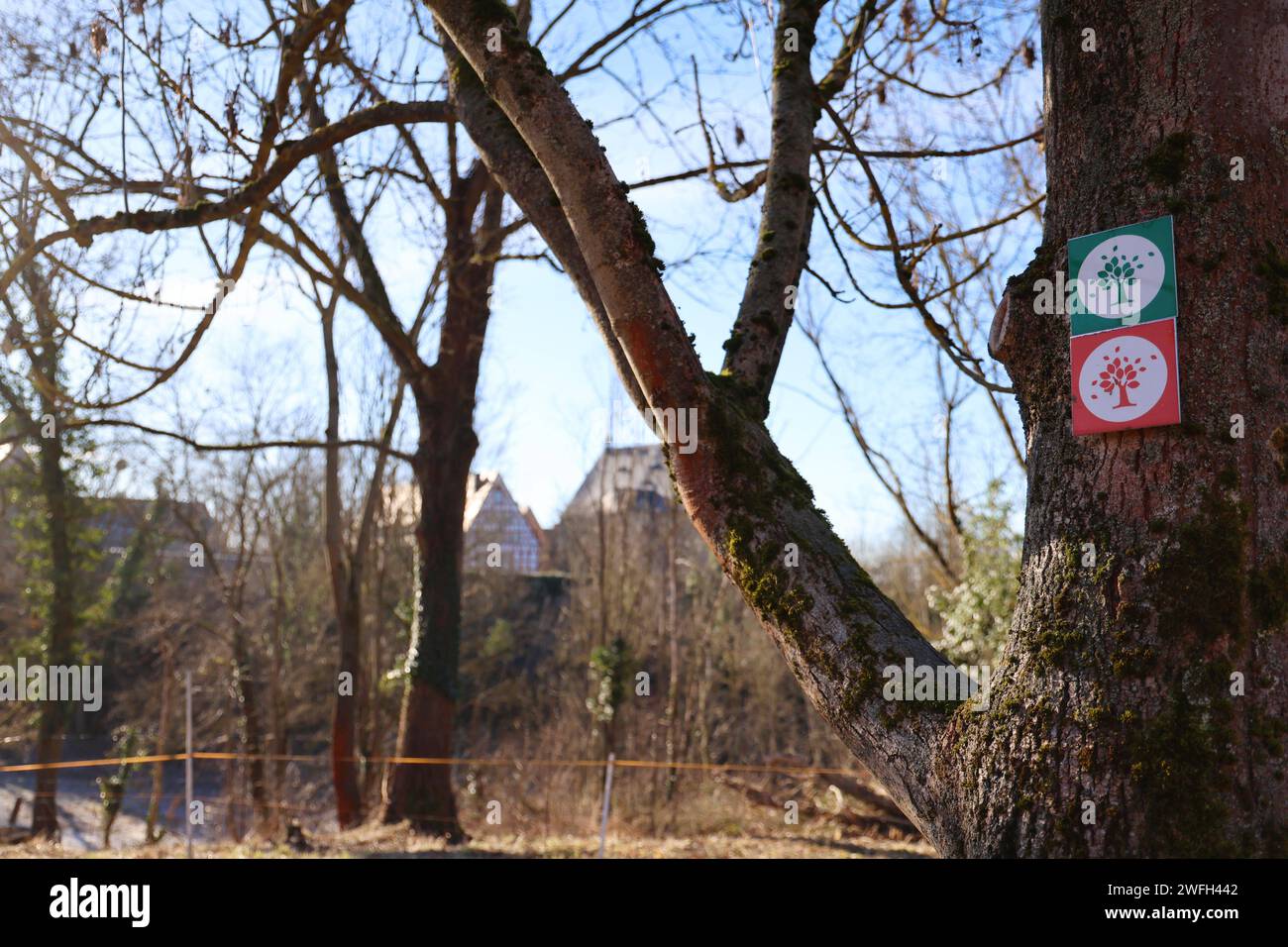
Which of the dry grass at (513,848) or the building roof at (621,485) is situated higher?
the building roof at (621,485)

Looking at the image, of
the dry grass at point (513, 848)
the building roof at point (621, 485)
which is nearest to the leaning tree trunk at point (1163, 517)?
the dry grass at point (513, 848)

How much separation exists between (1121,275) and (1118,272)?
11mm

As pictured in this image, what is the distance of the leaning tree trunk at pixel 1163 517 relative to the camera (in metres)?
2.05

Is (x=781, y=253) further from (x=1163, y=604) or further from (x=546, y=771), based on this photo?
(x=546, y=771)

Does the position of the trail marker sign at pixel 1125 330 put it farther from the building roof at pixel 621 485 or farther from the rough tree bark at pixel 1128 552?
the building roof at pixel 621 485

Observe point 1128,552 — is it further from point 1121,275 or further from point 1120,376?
point 1121,275

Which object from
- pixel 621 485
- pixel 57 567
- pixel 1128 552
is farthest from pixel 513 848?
pixel 621 485

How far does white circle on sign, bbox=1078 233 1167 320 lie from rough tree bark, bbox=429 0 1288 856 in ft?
0.18

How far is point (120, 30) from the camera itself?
4676mm

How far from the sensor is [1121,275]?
2338 millimetres

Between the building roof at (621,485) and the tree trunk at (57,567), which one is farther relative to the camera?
the building roof at (621,485)
